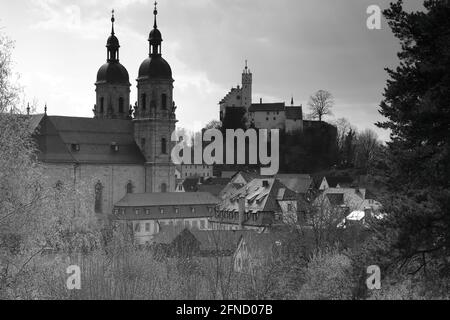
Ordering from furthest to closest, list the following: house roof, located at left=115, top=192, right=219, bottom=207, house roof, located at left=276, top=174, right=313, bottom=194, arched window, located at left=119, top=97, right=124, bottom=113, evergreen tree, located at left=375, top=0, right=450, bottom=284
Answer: house roof, located at left=276, top=174, right=313, bottom=194 < arched window, located at left=119, top=97, right=124, bottom=113 < house roof, located at left=115, top=192, right=219, bottom=207 < evergreen tree, located at left=375, top=0, right=450, bottom=284

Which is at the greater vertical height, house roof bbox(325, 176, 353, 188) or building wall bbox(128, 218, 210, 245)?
house roof bbox(325, 176, 353, 188)

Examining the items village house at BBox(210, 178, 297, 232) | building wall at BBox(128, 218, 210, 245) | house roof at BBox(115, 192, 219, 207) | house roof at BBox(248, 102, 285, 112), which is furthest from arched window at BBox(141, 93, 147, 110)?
house roof at BBox(248, 102, 285, 112)

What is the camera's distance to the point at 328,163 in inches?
3809

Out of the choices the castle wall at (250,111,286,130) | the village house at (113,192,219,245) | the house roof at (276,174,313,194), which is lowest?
the village house at (113,192,219,245)

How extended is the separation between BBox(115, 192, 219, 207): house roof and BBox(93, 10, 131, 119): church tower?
9.62m

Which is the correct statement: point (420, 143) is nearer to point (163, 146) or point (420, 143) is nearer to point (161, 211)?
point (161, 211)

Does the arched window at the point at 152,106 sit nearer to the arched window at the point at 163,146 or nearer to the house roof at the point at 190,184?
the arched window at the point at 163,146

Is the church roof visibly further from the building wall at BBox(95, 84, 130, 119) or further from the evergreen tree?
the evergreen tree

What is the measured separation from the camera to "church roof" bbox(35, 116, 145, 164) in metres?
58.1

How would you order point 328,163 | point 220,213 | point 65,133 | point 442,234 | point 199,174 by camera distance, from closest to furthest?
1. point 442,234
2. point 65,133
3. point 220,213
4. point 328,163
5. point 199,174

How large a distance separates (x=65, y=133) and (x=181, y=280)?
142 feet

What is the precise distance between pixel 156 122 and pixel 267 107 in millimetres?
46169
